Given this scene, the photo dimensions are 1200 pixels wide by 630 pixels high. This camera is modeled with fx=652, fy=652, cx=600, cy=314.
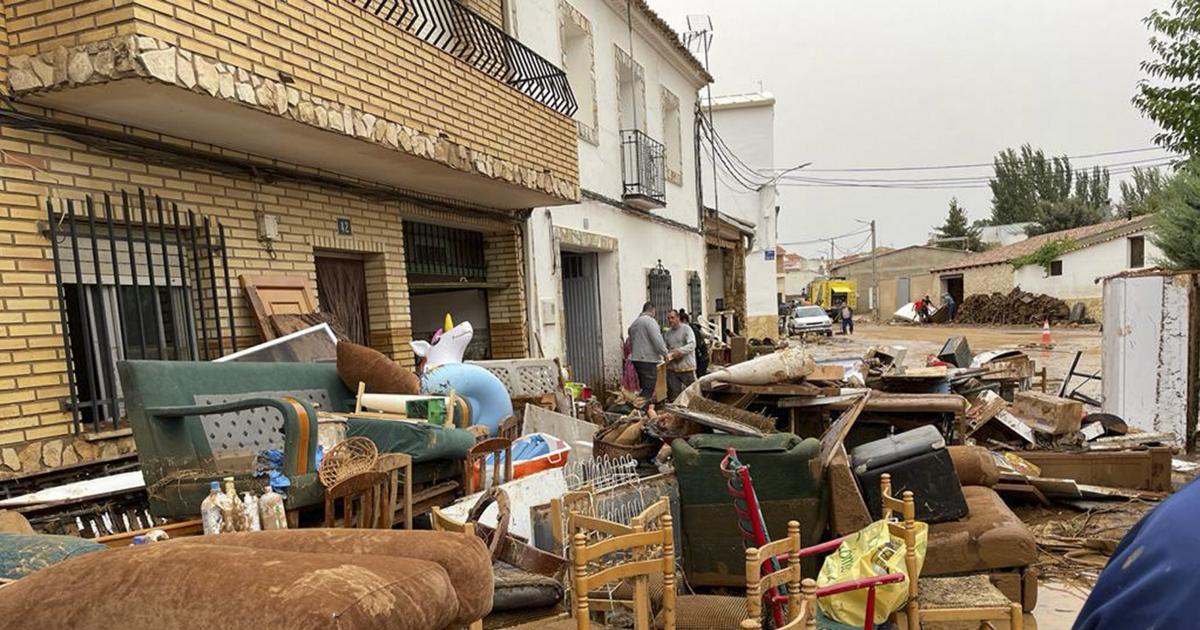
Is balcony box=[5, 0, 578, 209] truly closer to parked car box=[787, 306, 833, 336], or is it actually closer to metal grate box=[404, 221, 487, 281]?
metal grate box=[404, 221, 487, 281]

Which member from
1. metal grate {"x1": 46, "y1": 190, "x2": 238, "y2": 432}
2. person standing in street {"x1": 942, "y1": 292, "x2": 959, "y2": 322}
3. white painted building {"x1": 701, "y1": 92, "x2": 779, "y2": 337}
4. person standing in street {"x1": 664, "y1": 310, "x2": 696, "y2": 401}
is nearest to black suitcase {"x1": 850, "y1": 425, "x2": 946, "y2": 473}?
metal grate {"x1": 46, "y1": 190, "x2": 238, "y2": 432}

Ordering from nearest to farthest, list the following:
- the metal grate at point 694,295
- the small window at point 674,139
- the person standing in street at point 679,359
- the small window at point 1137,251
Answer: the person standing in street at point 679,359 → the small window at point 674,139 → the metal grate at point 694,295 → the small window at point 1137,251

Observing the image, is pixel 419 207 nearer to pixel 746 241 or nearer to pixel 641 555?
pixel 641 555

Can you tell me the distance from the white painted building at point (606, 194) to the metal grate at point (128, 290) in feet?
13.3

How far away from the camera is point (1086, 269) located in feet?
84.2

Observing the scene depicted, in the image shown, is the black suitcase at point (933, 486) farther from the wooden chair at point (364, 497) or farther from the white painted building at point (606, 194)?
the white painted building at point (606, 194)

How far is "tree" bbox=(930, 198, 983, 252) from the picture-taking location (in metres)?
46.3

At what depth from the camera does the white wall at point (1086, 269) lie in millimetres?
25000

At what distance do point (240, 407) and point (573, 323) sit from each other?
7.30 metres

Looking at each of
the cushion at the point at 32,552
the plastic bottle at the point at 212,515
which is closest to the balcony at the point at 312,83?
the plastic bottle at the point at 212,515

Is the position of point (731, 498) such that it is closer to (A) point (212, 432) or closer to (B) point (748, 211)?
(A) point (212, 432)

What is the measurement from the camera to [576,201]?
775 cm

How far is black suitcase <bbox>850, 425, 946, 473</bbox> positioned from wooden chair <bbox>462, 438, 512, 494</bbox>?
2.28 metres

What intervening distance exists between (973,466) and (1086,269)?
1062 inches
